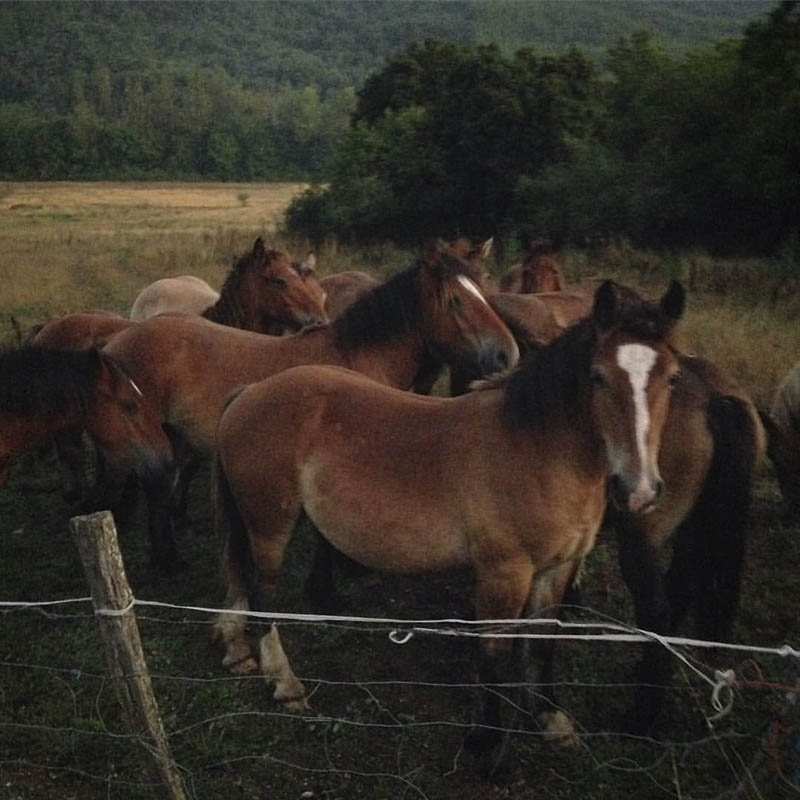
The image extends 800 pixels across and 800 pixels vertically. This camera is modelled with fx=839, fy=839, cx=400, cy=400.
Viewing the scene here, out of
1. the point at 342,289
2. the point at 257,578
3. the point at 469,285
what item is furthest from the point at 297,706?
the point at 342,289

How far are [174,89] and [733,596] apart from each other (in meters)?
107

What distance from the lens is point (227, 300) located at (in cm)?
711

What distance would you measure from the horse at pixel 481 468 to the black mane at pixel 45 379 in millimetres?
1179

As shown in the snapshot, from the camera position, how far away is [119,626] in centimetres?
258

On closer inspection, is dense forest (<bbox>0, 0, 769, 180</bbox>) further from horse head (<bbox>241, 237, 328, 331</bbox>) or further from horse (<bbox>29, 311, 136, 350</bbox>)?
horse (<bbox>29, 311, 136, 350</bbox>)

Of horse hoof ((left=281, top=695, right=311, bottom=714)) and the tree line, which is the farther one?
the tree line

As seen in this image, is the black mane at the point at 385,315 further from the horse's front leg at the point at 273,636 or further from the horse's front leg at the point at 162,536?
the horse's front leg at the point at 273,636

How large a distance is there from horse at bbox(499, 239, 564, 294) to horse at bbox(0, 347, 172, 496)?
5.55m

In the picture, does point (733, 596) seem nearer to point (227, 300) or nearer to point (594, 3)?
point (227, 300)

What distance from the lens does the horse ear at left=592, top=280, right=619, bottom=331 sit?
2.93 metres

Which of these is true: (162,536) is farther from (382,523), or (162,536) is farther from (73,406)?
(382,523)

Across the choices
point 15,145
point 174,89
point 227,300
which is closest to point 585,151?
point 227,300

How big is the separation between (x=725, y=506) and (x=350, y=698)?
194 centimetres

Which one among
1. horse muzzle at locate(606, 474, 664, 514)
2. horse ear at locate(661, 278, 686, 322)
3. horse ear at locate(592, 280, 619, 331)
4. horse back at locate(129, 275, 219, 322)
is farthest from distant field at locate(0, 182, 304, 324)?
horse muzzle at locate(606, 474, 664, 514)
